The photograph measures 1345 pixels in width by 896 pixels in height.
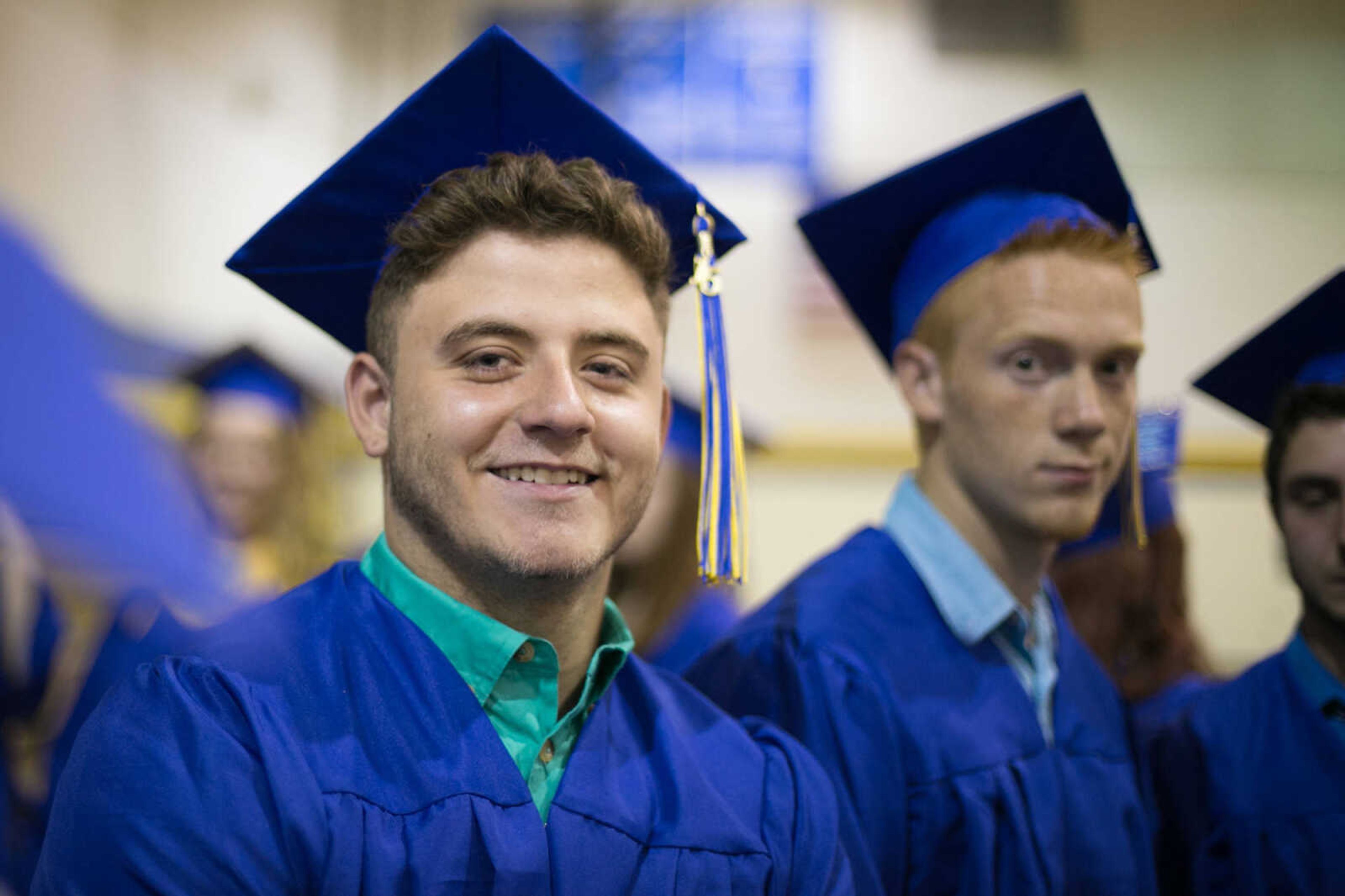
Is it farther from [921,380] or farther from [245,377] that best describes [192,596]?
[921,380]

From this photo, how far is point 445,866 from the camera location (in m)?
1.03

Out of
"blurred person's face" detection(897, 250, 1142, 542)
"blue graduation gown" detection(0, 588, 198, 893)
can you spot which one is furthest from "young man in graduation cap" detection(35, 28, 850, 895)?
"blue graduation gown" detection(0, 588, 198, 893)

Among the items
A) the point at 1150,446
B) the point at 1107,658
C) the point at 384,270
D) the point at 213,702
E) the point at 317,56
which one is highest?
the point at 317,56

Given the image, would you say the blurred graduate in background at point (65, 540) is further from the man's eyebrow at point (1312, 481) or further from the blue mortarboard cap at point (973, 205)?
the man's eyebrow at point (1312, 481)

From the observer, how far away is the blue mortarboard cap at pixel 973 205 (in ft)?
5.26

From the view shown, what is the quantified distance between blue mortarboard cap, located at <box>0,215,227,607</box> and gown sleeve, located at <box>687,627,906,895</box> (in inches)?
54.8

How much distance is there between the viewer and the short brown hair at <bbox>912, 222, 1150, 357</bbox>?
1.57 meters

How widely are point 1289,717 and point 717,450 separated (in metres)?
1.01

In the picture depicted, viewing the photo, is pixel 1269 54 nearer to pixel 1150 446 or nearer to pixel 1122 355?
pixel 1150 446

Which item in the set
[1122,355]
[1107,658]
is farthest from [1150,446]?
[1122,355]

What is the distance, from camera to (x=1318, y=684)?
5.48 feet

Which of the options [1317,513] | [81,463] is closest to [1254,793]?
[1317,513]

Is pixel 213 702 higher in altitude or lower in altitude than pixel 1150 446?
lower

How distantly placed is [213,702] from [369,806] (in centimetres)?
17
